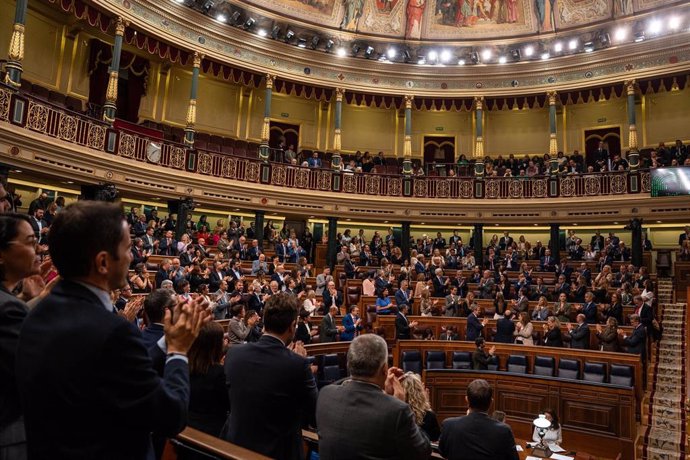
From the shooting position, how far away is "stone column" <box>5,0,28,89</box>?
1011cm

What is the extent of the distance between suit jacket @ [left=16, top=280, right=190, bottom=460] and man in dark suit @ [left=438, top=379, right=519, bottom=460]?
7.31 feet

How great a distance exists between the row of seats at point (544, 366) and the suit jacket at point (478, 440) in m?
5.86

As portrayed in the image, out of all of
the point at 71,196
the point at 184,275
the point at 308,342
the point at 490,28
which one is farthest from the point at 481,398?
the point at 490,28

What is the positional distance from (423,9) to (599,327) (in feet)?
44.5

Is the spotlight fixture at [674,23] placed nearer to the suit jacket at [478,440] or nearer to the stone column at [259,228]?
the stone column at [259,228]

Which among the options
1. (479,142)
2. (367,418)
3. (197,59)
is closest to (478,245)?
(479,142)

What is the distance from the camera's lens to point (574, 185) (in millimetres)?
16125

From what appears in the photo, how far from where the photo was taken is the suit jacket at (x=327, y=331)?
29.0ft

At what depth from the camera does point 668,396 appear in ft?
28.4

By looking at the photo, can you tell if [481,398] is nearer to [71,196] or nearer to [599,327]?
[599,327]

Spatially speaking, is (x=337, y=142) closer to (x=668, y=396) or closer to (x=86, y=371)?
(x=668, y=396)

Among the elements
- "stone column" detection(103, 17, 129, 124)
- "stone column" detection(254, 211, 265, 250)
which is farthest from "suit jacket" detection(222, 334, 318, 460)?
"stone column" detection(254, 211, 265, 250)

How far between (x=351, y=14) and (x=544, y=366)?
543 inches

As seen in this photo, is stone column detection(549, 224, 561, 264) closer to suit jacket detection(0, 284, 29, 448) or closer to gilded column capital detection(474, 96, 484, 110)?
gilded column capital detection(474, 96, 484, 110)
